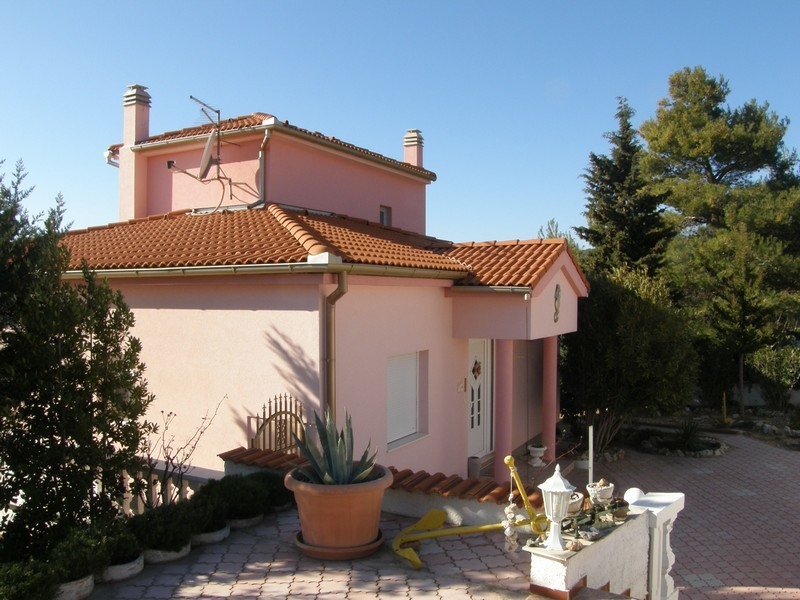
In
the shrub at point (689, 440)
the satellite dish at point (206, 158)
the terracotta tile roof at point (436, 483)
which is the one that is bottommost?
the shrub at point (689, 440)

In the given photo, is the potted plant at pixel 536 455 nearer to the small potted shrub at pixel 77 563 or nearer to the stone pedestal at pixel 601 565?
the stone pedestal at pixel 601 565

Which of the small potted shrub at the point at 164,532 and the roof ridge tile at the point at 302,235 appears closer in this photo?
the small potted shrub at the point at 164,532

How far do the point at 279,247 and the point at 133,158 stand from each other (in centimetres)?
936

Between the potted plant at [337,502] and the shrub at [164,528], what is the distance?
1063 mm

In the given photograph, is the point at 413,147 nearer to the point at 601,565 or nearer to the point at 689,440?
the point at 689,440

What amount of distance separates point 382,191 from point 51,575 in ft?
46.8

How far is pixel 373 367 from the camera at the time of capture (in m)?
9.71

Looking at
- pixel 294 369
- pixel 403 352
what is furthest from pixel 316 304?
pixel 403 352

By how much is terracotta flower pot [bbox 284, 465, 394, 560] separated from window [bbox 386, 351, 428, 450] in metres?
4.12

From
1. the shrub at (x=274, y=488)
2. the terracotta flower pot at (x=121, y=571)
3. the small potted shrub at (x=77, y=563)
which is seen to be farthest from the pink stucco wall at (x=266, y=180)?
the small potted shrub at (x=77, y=563)

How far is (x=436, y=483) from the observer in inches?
284

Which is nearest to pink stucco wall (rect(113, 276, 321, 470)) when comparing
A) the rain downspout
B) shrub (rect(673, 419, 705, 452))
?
the rain downspout

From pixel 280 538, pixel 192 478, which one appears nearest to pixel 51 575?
pixel 280 538

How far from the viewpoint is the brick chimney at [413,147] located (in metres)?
21.1
